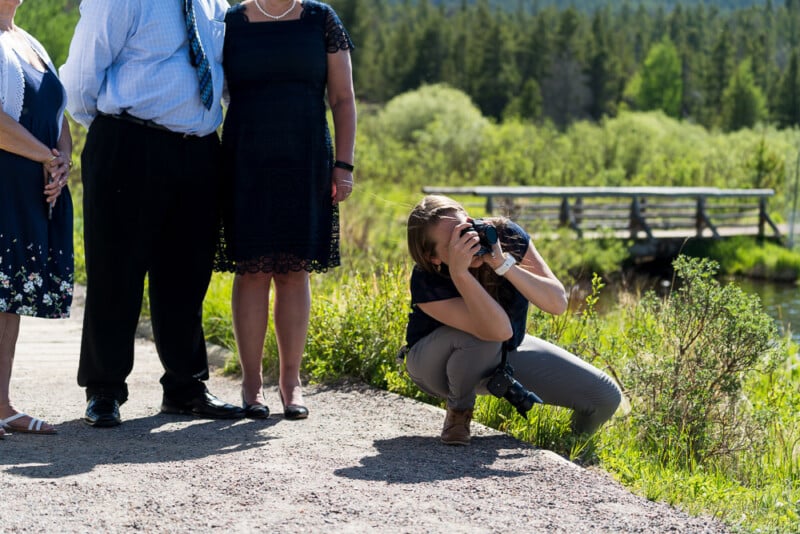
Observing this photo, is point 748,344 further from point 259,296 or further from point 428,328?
point 259,296

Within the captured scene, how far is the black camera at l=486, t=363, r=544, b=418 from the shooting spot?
3.88m

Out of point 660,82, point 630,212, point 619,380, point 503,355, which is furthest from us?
point 660,82

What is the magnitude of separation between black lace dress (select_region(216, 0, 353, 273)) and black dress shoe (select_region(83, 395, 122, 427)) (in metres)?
0.70

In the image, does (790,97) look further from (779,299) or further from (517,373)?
(517,373)

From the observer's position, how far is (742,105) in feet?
222

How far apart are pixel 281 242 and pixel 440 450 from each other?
1.00 m

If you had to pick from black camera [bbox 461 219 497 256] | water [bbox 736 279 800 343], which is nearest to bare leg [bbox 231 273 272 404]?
black camera [bbox 461 219 497 256]

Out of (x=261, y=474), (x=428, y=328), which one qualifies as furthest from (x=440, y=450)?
(x=261, y=474)

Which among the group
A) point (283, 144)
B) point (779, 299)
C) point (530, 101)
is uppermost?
point (530, 101)

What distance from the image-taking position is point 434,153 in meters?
37.7

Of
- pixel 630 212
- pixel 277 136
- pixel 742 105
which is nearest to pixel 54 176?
pixel 277 136

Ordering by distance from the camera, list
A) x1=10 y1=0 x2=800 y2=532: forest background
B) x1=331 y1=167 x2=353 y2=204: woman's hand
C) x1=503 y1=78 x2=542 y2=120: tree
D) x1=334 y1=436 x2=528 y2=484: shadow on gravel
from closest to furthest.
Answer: x1=334 y1=436 x2=528 y2=484: shadow on gravel < x1=331 y1=167 x2=353 y2=204: woman's hand < x1=10 y1=0 x2=800 y2=532: forest background < x1=503 y1=78 x2=542 y2=120: tree

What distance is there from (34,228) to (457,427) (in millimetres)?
1671

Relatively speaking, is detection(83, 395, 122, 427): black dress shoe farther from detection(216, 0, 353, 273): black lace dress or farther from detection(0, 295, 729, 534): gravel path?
detection(216, 0, 353, 273): black lace dress
